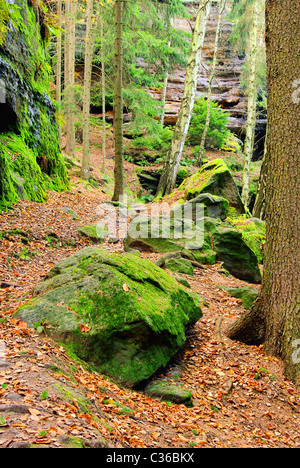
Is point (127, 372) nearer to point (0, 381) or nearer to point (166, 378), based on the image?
point (166, 378)

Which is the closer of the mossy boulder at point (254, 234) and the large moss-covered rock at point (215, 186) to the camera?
the mossy boulder at point (254, 234)

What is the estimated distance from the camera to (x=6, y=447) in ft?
5.70

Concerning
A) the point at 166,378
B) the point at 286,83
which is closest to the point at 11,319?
the point at 166,378

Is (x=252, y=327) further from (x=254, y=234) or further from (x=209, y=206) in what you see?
(x=209, y=206)

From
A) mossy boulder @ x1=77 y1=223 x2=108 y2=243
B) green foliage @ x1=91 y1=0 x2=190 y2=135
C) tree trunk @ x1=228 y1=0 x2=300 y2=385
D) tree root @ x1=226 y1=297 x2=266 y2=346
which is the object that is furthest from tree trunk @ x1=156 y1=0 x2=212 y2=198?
tree root @ x1=226 y1=297 x2=266 y2=346

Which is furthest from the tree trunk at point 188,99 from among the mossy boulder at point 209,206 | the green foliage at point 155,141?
the green foliage at point 155,141

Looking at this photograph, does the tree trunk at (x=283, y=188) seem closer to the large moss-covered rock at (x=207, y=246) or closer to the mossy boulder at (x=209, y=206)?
the large moss-covered rock at (x=207, y=246)

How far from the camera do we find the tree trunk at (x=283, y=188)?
4082 mm

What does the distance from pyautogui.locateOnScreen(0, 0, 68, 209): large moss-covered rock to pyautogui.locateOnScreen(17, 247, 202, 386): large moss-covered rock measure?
12.9 ft

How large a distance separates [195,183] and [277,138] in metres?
7.14

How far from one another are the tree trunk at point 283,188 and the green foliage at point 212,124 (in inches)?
685

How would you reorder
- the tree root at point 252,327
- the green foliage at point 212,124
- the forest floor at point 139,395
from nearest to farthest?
the forest floor at point 139,395 < the tree root at point 252,327 < the green foliage at point 212,124

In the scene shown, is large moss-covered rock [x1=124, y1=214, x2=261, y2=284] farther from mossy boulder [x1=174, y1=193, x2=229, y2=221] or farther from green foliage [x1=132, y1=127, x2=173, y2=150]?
green foliage [x1=132, y1=127, x2=173, y2=150]

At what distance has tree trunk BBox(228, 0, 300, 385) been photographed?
4.08m
